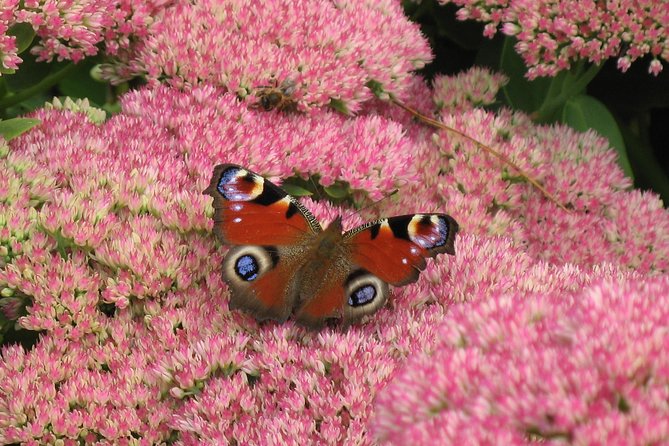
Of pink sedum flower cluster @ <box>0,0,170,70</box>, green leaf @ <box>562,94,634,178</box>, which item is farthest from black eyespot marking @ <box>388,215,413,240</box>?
green leaf @ <box>562,94,634,178</box>

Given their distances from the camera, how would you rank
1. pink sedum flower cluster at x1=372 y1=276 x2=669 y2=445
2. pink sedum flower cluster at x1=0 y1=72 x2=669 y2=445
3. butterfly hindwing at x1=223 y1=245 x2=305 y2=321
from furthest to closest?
1. butterfly hindwing at x1=223 y1=245 x2=305 y2=321
2. pink sedum flower cluster at x1=0 y1=72 x2=669 y2=445
3. pink sedum flower cluster at x1=372 y1=276 x2=669 y2=445

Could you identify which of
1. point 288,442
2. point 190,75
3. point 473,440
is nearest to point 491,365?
point 473,440

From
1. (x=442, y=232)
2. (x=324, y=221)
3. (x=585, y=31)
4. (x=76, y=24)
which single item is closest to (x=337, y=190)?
(x=324, y=221)

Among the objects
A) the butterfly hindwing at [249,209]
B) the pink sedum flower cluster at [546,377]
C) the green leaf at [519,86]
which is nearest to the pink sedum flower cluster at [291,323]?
the pink sedum flower cluster at [546,377]

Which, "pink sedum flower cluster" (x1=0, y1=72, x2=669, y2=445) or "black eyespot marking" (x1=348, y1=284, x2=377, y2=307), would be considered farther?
"black eyespot marking" (x1=348, y1=284, x2=377, y2=307)

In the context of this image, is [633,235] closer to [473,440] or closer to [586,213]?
[586,213]

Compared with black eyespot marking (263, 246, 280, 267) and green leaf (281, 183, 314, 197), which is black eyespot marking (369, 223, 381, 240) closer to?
black eyespot marking (263, 246, 280, 267)

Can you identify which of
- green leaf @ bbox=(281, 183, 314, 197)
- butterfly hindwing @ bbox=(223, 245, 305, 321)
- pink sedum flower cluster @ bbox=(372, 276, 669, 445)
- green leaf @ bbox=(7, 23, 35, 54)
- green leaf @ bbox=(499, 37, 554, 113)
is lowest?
green leaf @ bbox=(499, 37, 554, 113)

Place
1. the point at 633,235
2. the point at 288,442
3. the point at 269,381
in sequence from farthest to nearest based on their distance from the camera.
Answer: the point at 633,235 < the point at 269,381 < the point at 288,442
